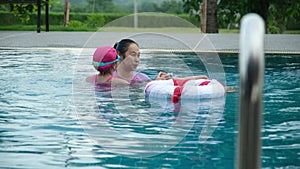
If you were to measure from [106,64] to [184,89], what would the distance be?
3.29ft

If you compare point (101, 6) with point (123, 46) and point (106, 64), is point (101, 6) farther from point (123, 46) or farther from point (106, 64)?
point (106, 64)

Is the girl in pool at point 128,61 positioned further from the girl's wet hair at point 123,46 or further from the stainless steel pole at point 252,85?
the stainless steel pole at point 252,85

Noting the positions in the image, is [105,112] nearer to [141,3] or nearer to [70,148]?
[70,148]

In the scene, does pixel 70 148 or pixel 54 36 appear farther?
pixel 54 36

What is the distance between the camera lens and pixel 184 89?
5141 mm

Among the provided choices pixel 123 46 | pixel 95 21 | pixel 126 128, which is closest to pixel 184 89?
pixel 123 46

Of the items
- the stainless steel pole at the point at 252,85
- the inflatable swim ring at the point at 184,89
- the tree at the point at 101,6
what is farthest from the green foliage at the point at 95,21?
the stainless steel pole at the point at 252,85

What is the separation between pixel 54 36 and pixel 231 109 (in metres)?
8.40

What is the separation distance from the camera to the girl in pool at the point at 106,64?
19.1 ft

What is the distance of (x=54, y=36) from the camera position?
12.7 metres

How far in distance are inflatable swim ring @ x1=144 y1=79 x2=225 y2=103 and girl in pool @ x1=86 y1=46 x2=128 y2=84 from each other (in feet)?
1.96

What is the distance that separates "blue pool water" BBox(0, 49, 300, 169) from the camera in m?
3.12

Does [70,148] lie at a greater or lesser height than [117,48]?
lesser

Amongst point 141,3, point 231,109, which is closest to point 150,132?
point 231,109
